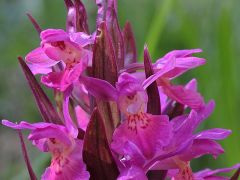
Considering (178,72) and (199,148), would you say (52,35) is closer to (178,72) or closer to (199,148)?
(178,72)

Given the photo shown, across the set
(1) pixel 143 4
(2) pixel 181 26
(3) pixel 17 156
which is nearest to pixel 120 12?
(1) pixel 143 4

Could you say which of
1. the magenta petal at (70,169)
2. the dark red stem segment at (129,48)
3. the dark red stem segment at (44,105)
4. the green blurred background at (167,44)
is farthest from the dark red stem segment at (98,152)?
the green blurred background at (167,44)

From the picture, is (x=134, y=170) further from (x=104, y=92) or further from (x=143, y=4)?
(x=143, y=4)

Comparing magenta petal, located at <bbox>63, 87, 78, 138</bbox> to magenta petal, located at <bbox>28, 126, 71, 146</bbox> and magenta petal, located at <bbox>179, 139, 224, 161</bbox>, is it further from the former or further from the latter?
magenta petal, located at <bbox>179, 139, 224, 161</bbox>

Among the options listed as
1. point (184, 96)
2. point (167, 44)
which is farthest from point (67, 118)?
point (167, 44)

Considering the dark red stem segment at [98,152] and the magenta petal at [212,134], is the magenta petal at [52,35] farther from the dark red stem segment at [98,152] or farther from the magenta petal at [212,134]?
the magenta petal at [212,134]

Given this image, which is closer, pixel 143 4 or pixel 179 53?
pixel 179 53

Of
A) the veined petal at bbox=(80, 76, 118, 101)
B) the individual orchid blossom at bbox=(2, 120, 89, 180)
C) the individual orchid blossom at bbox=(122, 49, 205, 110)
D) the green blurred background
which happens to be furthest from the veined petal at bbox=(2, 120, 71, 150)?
the green blurred background
